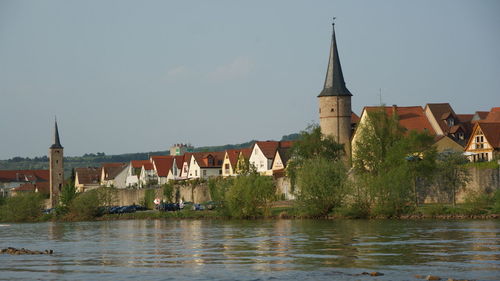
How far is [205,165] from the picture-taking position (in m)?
133

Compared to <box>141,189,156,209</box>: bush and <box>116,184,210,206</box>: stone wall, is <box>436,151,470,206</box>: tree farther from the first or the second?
<box>141,189,156,209</box>: bush

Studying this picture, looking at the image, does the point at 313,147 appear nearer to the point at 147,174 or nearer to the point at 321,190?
the point at 321,190

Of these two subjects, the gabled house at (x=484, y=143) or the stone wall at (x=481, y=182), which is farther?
the gabled house at (x=484, y=143)

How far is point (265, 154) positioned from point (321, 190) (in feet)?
149

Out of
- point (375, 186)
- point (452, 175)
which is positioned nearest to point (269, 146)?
point (452, 175)

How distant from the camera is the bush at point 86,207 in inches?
4377

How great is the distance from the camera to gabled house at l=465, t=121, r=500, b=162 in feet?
283

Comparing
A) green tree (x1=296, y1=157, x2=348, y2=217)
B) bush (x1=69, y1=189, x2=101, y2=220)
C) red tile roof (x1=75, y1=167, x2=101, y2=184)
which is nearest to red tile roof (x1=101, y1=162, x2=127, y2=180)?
red tile roof (x1=75, y1=167, x2=101, y2=184)

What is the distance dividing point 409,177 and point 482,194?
6.73 meters

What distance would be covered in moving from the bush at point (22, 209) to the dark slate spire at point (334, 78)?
4123cm

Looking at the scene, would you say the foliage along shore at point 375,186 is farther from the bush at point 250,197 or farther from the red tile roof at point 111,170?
the red tile roof at point 111,170

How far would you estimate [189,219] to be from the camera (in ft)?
304

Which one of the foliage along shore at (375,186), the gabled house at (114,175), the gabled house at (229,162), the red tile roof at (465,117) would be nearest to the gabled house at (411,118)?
the red tile roof at (465,117)

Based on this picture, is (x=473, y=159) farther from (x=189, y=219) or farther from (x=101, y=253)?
(x=101, y=253)
